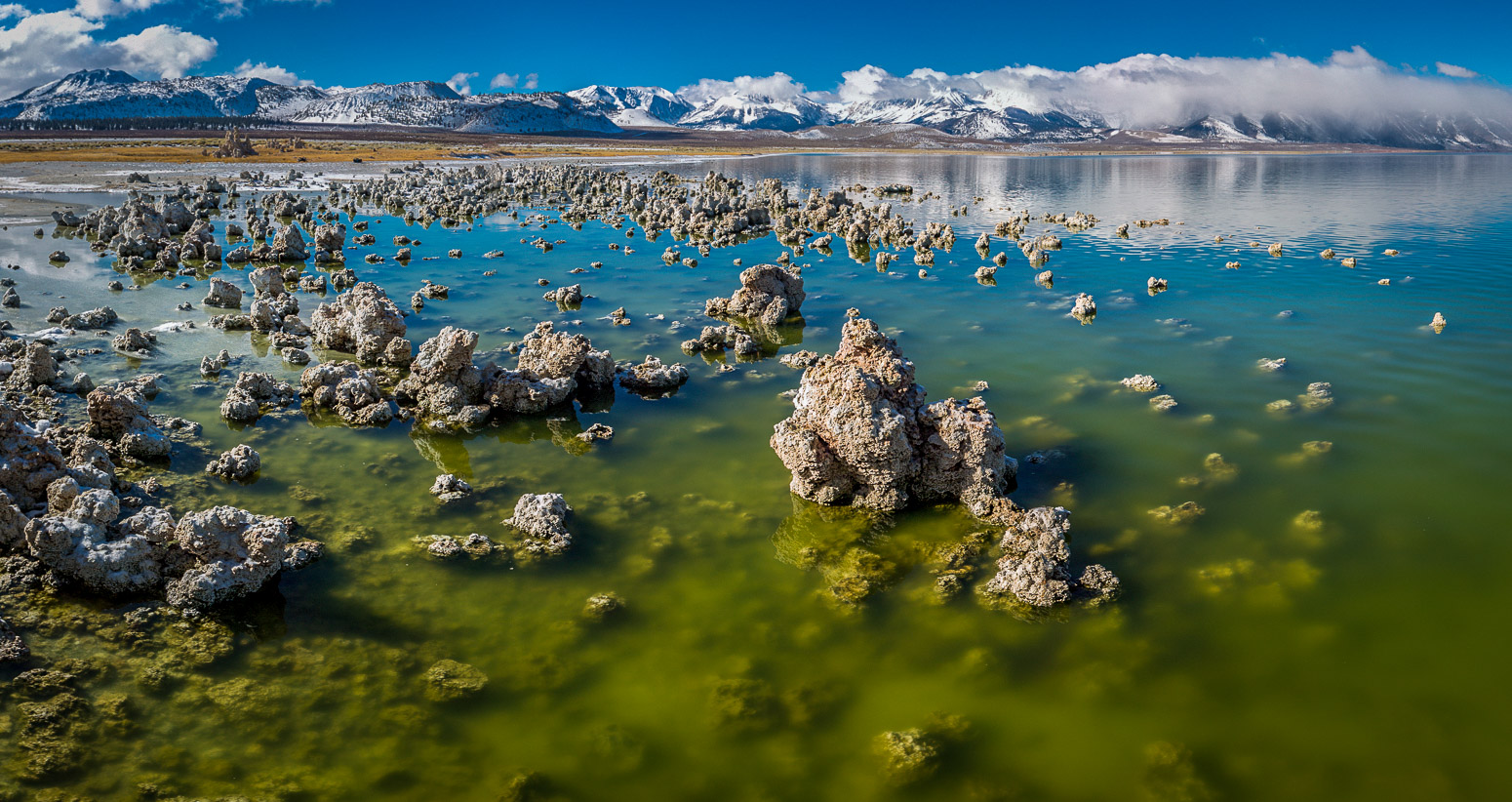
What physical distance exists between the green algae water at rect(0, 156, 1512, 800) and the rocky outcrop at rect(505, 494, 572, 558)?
15.2 inches

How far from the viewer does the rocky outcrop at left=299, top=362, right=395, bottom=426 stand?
1678 cm

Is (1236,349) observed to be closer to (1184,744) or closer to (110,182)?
(1184,744)

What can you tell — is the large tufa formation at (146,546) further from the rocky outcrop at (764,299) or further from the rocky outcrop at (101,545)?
the rocky outcrop at (764,299)

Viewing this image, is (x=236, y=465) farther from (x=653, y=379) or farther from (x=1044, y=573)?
(x=1044, y=573)

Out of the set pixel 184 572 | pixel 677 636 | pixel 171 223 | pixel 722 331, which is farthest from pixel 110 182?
pixel 677 636

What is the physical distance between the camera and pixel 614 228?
159 ft

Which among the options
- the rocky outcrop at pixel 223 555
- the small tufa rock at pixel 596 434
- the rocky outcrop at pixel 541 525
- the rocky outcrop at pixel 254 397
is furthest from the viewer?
the rocky outcrop at pixel 254 397

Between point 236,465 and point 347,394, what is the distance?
361 centimetres

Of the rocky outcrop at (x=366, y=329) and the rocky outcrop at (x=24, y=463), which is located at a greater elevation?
the rocky outcrop at (x=366, y=329)

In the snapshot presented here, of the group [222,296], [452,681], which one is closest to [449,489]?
[452,681]

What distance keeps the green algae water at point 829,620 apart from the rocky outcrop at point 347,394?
449 millimetres

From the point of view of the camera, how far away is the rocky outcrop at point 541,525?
11.8 metres

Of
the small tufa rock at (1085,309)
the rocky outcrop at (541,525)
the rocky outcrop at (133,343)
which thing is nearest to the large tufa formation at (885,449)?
the rocky outcrop at (541,525)

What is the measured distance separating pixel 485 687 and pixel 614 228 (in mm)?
42327
